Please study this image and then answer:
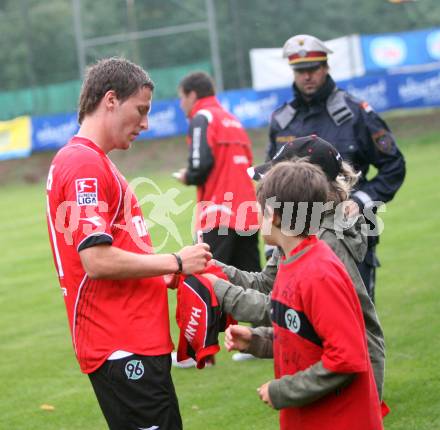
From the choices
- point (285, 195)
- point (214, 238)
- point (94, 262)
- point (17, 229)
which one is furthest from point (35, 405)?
point (17, 229)

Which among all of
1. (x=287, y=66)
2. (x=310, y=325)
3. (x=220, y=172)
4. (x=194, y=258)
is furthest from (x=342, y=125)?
(x=287, y=66)

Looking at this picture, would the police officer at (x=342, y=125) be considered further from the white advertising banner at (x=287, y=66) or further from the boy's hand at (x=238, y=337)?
the white advertising banner at (x=287, y=66)

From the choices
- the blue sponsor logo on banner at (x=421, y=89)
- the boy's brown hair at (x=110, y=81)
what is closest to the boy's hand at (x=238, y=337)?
the boy's brown hair at (x=110, y=81)

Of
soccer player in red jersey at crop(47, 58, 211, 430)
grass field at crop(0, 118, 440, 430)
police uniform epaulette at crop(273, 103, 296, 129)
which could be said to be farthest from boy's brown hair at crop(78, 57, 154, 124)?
grass field at crop(0, 118, 440, 430)

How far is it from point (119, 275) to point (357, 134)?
10.2ft

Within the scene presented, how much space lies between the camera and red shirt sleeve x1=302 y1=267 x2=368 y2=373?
3.32 m

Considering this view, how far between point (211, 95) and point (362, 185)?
2.61 meters

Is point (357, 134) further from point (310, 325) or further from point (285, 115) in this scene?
point (310, 325)

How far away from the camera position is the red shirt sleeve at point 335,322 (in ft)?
10.9

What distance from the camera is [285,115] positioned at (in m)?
6.70

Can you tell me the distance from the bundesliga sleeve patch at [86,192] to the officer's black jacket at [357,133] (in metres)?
2.90

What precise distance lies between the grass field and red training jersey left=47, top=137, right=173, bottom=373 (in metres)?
2.47

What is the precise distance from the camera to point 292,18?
3703 centimetres

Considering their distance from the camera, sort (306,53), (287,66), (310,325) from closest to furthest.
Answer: (310,325), (306,53), (287,66)
